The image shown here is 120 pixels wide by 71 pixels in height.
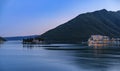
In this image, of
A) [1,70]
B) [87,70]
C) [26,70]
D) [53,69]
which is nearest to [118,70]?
[87,70]

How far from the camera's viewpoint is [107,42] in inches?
4956

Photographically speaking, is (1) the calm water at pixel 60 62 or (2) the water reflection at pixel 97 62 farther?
(2) the water reflection at pixel 97 62

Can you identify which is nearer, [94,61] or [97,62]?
[97,62]

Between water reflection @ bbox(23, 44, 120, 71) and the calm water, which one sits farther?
water reflection @ bbox(23, 44, 120, 71)

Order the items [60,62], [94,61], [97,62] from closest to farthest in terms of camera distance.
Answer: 1. [97,62]
2. [60,62]
3. [94,61]

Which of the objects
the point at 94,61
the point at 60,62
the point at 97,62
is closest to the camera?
the point at 97,62

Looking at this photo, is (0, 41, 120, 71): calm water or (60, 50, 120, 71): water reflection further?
(60, 50, 120, 71): water reflection

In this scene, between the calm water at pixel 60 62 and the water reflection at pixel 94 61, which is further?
the water reflection at pixel 94 61

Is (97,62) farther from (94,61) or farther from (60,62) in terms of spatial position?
(60,62)

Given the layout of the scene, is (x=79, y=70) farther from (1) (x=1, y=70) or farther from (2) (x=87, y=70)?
(1) (x=1, y=70)

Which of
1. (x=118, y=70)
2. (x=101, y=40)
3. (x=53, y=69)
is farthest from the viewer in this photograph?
(x=101, y=40)

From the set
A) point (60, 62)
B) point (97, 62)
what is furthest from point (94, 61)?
point (60, 62)

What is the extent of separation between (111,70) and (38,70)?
7101mm

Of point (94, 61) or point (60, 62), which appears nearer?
point (60, 62)
